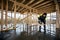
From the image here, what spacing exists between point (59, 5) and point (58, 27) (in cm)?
159

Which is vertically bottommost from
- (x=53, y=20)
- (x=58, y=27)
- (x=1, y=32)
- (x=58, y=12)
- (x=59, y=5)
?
(x=1, y=32)

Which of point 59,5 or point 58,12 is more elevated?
point 59,5

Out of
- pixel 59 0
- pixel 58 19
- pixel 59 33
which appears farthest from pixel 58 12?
pixel 59 33

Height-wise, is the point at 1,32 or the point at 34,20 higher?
the point at 34,20

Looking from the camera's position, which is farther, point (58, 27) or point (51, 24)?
point (51, 24)

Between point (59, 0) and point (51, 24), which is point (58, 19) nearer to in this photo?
point (59, 0)

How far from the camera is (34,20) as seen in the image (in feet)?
33.2

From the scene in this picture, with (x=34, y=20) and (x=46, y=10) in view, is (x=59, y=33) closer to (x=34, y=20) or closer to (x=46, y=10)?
(x=46, y=10)

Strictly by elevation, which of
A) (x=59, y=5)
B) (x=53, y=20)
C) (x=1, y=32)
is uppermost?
(x=59, y=5)

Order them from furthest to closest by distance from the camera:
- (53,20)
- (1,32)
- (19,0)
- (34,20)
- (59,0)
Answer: (34,20), (53,20), (1,32), (19,0), (59,0)

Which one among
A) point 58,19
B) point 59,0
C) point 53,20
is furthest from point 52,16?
point 59,0

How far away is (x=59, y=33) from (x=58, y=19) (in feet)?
3.26

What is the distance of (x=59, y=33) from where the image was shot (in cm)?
589

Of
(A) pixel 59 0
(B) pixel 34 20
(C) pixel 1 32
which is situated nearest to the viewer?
(A) pixel 59 0
